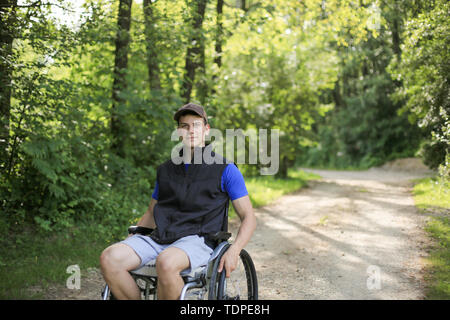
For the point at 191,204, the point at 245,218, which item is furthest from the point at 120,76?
the point at 245,218

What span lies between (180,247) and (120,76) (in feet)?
17.5

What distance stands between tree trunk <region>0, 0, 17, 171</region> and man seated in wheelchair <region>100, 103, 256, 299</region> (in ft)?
9.05

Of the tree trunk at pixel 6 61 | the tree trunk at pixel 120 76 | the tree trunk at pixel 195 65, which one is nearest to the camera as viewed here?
the tree trunk at pixel 6 61

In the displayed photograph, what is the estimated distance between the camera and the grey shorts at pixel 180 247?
2.47 metres

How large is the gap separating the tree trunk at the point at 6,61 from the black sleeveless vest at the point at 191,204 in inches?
114

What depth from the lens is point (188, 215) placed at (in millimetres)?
2629

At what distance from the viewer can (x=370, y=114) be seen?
75.4 feet

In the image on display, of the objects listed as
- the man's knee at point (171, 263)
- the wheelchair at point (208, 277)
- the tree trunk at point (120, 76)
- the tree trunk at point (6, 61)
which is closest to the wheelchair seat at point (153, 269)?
the wheelchair at point (208, 277)

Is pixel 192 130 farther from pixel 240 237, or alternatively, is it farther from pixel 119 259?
pixel 119 259

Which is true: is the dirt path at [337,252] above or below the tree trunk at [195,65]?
below

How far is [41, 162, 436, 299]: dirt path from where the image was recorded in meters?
3.88

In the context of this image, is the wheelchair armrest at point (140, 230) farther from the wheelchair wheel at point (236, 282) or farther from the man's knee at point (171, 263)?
the wheelchair wheel at point (236, 282)

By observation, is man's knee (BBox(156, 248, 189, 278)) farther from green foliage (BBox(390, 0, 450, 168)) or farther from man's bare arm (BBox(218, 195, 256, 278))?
green foliage (BBox(390, 0, 450, 168))

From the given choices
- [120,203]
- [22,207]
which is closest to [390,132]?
[120,203]
